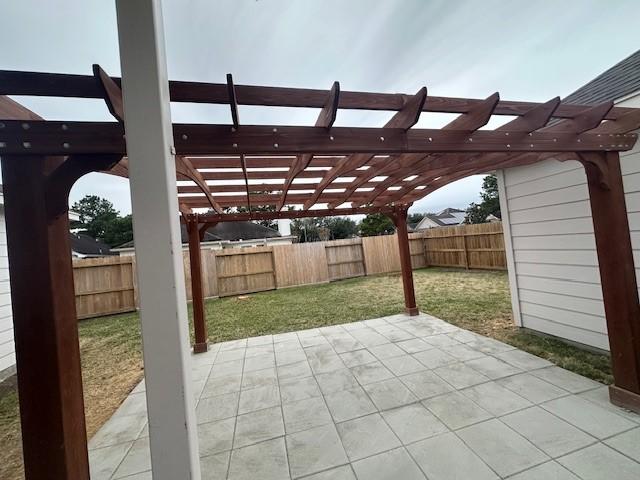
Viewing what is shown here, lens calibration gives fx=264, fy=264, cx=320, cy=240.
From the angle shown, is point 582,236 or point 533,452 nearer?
point 533,452

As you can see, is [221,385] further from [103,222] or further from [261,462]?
[103,222]

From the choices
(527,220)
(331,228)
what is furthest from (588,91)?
(331,228)

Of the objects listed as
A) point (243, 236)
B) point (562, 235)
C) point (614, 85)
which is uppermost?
point (614, 85)

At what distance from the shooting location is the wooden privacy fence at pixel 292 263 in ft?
24.5

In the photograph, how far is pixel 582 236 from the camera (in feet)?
10.3

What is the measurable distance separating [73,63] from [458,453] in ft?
12.0

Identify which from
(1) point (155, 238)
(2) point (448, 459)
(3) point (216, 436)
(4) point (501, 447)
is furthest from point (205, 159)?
(4) point (501, 447)

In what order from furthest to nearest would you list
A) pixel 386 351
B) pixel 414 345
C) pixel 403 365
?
pixel 414 345 < pixel 386 351 < pixel 403 365

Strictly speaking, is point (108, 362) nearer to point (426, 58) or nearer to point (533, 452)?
point (533, 452)

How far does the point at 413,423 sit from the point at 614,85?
423 cm

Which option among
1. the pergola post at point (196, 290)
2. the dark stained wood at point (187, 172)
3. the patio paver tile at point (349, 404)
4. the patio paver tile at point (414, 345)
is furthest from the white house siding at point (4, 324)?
the patio paver tile at point (414, 345)

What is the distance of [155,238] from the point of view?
30.8 inches

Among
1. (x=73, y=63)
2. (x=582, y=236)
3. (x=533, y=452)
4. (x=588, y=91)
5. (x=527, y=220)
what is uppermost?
(x=588, y=91)

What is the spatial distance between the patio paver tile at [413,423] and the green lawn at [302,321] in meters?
1.78
